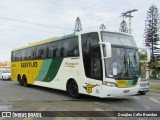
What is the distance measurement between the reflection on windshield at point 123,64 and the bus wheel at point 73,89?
2779mm

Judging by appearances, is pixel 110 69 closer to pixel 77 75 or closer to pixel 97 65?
pixel 97 65

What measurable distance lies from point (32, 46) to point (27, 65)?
5.54 ft

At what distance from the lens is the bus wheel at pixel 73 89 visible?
15.6 m

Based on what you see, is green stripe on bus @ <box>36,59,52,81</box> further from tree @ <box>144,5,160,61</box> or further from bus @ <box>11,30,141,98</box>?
tree @ <box>144,5,160,61</box>

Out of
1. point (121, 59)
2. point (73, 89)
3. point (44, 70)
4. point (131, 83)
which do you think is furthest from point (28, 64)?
point (131, 83)

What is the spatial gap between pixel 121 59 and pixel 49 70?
20.5 feet

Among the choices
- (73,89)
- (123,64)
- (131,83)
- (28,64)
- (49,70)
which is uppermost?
(28,64)

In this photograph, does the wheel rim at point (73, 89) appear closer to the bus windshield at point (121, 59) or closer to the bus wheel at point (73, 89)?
the bus wheel at point (73, 89)

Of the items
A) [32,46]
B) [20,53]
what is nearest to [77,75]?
[32,46]

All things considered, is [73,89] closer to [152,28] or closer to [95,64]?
[95,64]

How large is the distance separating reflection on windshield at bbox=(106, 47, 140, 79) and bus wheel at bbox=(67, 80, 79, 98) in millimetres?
2779

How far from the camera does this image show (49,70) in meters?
18.8

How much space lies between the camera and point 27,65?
23.0 m

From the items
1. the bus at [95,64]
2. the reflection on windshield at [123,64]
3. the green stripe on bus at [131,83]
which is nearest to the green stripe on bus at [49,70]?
the bus at [95,64]
